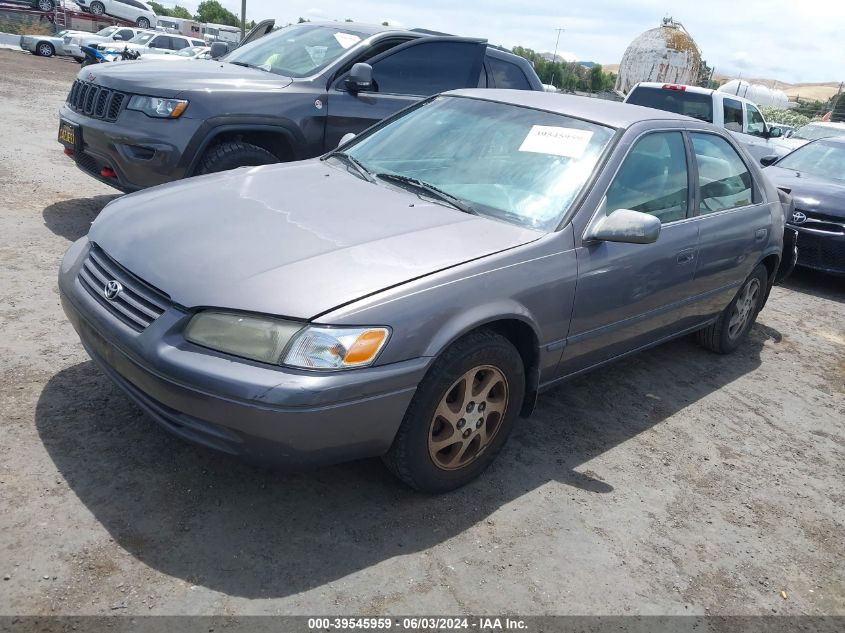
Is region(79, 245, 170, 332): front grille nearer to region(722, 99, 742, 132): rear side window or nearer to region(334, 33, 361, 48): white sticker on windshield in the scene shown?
region(334, 33, 361, 48): white sticker on windshield

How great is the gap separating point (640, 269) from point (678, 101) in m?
9.30

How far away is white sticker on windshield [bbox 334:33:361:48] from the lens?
6059 mm

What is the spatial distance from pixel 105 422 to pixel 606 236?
2.39m

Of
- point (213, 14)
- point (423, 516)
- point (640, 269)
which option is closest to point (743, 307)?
point (640, 269)

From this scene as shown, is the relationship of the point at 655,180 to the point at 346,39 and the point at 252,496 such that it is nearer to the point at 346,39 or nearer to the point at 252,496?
the point at 252,496

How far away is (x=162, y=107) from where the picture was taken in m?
5.08

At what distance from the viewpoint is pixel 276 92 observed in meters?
5.47

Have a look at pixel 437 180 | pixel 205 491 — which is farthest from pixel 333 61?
pixel 205 491

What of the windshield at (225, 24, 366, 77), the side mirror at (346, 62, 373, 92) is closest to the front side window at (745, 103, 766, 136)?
the windshield at (225, 24, 366, 77)

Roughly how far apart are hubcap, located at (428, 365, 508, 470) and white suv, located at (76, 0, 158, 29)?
45430 mm

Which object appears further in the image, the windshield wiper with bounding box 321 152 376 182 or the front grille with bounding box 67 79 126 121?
the front grille with bounding box 67 79 126 121

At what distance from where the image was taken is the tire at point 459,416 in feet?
8.79

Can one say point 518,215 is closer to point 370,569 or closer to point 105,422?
point 370,569

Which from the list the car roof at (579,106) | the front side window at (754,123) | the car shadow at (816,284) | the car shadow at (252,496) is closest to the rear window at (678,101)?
the front side window at (754,123)
